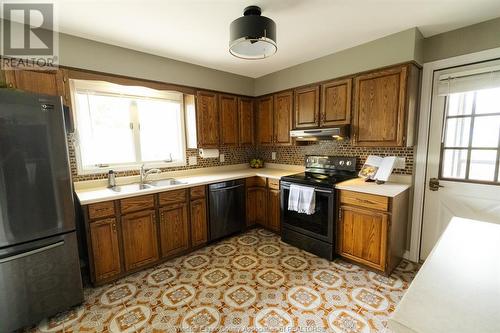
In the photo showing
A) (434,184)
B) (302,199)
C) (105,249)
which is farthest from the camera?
(302,199)

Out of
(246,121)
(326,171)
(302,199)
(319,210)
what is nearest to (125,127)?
(246,121)

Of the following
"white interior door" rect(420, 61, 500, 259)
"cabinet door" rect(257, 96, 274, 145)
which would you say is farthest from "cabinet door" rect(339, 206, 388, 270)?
"cabinet door" rect(257, 96, 274, 145)

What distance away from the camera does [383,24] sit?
208 cm

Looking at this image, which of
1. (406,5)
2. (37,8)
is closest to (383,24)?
(406,5)

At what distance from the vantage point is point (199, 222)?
112 inches

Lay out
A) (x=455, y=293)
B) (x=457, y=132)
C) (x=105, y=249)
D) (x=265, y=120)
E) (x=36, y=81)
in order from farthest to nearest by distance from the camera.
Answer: (x=265, y=120), (x=457, y=132), (x=105, y=249), (x=36, y=81), (x=455, y=293)

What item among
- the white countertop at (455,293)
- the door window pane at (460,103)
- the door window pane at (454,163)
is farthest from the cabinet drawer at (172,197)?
the door window pane at (460,103)

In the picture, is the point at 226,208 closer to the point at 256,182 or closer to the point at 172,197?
the point at 256,182

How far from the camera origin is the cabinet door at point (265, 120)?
3.58 metres

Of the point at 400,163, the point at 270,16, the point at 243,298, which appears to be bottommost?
the point at 243,298

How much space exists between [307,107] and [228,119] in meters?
1.18

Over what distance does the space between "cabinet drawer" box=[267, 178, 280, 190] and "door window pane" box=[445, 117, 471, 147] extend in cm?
187

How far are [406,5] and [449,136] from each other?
1350 mm

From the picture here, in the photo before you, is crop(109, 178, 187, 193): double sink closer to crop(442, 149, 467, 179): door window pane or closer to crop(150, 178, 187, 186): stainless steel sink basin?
crop(150, 178, 187, 186): stainless steel sink basin
